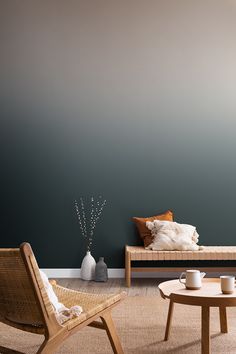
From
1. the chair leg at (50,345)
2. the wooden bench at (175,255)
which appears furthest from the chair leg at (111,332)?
the wooden bench at (175,255)

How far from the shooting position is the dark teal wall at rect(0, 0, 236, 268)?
662 cm

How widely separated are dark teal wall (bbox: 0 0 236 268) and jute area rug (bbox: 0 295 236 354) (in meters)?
2.02

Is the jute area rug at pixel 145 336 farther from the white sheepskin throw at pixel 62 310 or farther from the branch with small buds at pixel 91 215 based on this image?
the branch with small buds at pixel 91 215

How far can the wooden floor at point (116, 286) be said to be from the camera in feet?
18.9

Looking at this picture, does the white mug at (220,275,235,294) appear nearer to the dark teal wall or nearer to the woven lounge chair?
the woven lounge chair

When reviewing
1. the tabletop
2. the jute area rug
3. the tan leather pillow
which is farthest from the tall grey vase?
the tabletop

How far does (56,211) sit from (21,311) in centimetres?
362

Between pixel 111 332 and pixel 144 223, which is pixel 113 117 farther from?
pixel 111 332

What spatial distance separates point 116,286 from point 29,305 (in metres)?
3.16

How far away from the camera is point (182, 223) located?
21.6 ft

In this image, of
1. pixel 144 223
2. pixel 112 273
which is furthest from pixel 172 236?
pixel 112 273

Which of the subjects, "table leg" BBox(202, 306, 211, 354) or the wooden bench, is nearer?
"table leg" BBox(202, 306, 211, 354)

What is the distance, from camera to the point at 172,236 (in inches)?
240

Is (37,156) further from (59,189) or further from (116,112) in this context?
(116,112)
